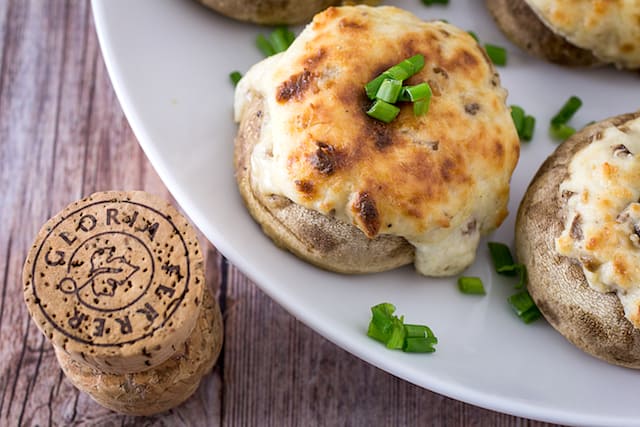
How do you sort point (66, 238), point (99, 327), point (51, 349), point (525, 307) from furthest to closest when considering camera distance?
1. point (51, 349)
2. point (525, 307)
3. point (66, 238)
4. point (99, 327)

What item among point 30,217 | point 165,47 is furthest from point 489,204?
point 30,217

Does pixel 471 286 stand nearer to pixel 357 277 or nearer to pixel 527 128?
pixel 357 277

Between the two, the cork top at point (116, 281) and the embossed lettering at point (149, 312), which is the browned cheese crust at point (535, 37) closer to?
the cork top at point (116, 281)

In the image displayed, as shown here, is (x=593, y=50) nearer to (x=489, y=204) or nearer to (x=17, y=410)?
Answer: (x=489, y=204)

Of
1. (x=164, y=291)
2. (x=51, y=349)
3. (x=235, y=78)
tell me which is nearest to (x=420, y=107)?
(x=235, y=78)

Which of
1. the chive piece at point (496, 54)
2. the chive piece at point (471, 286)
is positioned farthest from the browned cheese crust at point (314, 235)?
the chive piece at point (496, 54)

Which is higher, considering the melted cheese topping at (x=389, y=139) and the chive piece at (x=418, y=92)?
the chive piece at (x=418, y=92)
